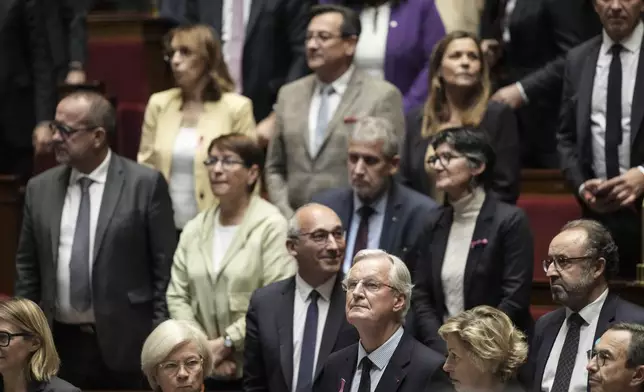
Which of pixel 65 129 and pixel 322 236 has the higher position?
pixel 65 129

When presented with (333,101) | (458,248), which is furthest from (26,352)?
(333,101)

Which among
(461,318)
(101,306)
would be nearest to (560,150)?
(461,318)

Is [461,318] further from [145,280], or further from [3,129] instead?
[3,129]

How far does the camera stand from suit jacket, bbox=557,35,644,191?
3555 mm

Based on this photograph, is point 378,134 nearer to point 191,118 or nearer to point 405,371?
point 191,118

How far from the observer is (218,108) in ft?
13.2

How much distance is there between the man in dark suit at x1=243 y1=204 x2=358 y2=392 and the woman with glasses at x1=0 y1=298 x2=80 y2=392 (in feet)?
1.68

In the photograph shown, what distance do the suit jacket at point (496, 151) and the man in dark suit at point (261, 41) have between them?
0.63 meters

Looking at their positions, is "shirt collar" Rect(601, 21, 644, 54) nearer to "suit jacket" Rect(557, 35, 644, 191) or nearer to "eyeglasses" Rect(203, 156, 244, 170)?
"suit jacket" Rect(557, 35, 644, 191)

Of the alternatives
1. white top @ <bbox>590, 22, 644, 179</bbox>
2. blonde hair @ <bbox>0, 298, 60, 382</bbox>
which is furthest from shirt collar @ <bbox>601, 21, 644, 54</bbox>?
blonde hair @ <bbox>0, 298, 60, 382</bbox>

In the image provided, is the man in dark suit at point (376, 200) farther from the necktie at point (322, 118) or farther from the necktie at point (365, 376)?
the necktie at point (365, 376)

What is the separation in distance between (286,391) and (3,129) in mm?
1774

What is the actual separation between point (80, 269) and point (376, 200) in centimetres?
80

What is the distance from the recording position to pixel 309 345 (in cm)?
331
